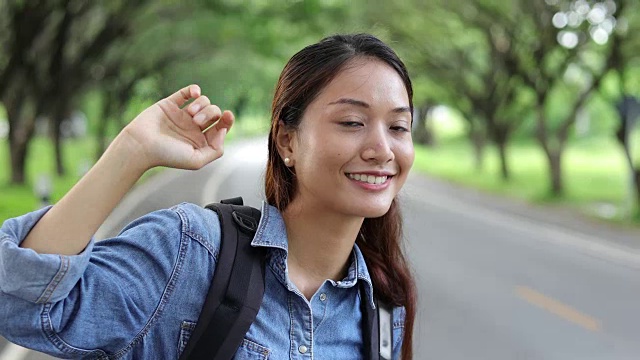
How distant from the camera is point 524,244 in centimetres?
1457

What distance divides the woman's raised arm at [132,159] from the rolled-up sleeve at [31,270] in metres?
0.04

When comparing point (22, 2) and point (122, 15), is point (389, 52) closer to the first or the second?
point (22, 2)

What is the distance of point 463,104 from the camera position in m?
40.0

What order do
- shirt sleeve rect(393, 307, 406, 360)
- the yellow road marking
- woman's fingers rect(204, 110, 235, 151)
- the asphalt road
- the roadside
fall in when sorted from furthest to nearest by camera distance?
the roadside → the yellow road marking → the asphalt road → shirt sleeve rect(393, 307, 406, 360) → woman's fingers rect(204, 110, 235, 151)

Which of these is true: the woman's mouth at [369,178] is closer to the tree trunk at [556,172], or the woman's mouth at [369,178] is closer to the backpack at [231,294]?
the backpack at [231,294]

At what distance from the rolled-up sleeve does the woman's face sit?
1.94 ft

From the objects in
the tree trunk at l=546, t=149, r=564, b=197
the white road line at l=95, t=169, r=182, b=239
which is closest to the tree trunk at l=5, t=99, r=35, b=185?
the white road line at l=95, t=169, r=182, b=239

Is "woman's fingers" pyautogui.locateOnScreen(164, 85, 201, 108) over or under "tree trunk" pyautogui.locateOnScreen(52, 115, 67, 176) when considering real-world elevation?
under

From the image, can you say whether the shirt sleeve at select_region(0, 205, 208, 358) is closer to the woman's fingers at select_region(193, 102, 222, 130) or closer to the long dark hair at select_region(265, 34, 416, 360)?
the woman's fingers at select_region(193, 102, 222, 130)

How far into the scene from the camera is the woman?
5.47ft

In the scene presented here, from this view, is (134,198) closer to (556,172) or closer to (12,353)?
Result: (12,353)

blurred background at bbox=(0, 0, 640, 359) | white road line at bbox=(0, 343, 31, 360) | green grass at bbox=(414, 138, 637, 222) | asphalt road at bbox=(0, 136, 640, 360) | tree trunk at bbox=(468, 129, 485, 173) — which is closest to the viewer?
white road line at bbox=(0, 343, 31, 360)

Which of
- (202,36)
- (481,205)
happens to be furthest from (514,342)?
(202,36)

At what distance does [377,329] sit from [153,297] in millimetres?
558
